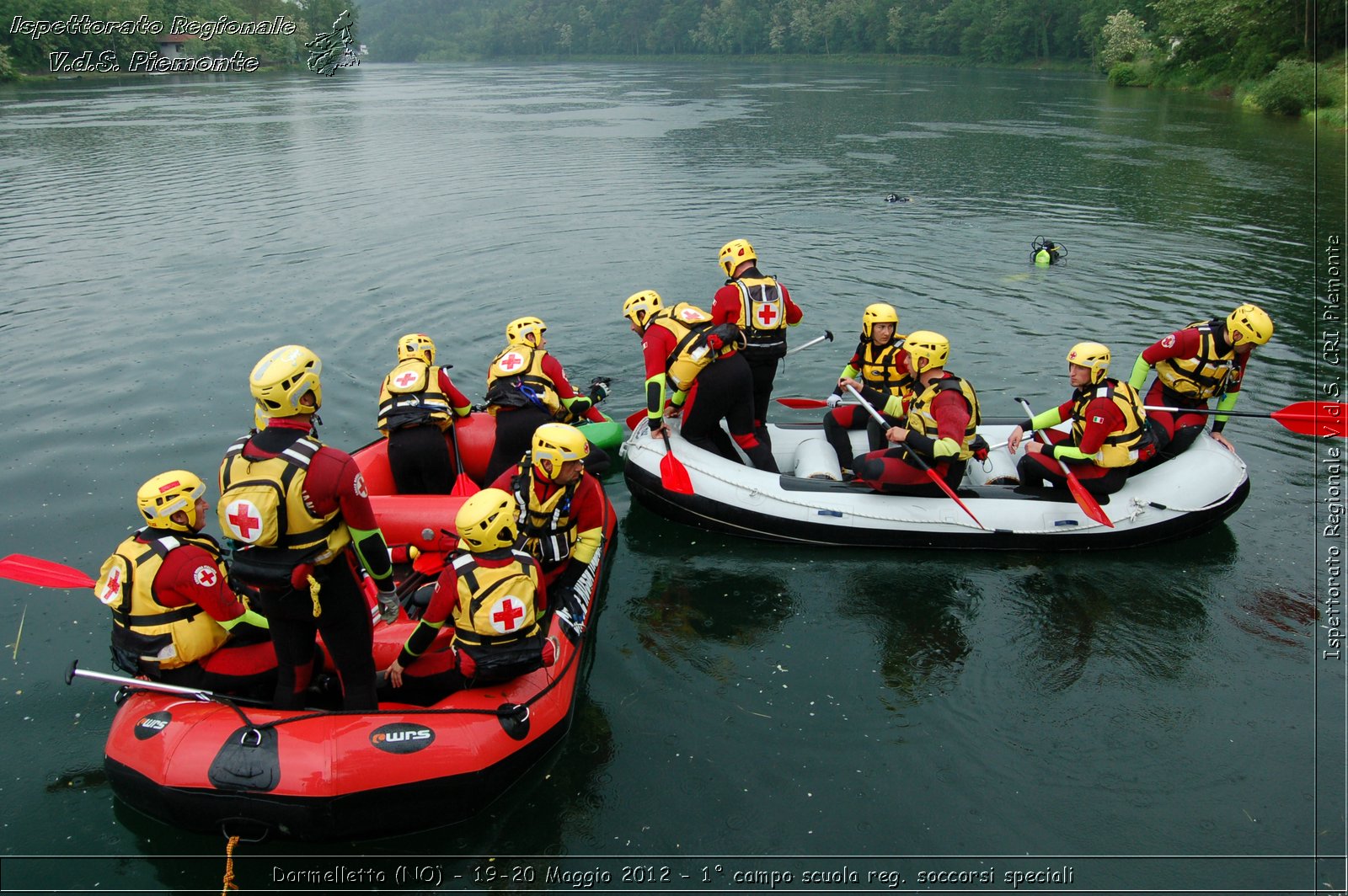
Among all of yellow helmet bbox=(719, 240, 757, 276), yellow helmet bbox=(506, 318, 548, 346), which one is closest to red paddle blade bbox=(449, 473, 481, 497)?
yellow helmet bbox=(506, 318, 548, 346)

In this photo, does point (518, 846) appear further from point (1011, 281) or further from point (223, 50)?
point (223, 50)

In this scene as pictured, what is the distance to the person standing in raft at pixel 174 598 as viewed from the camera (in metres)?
4.21

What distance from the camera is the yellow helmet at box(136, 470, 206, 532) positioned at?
420 cm

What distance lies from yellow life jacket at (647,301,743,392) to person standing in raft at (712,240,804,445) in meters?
0.26

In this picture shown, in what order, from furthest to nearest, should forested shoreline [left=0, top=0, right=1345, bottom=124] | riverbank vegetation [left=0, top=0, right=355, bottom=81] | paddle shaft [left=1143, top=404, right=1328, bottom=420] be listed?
riverbank vegetation [left=0, top=0, right=355, bottom=81] < forested shoreline [left=0, top=0, right=1345, bottom=124] < paddle shaft [left=1143, top=404, right=1328, bottom=420]

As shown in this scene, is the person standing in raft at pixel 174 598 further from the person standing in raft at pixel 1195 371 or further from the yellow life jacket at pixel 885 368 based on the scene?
the person standing in raft at pixel 1195 371

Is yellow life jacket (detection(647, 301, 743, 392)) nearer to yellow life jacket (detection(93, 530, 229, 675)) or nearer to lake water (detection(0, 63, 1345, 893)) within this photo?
lake water (detection(0, 63, 1345, 893))

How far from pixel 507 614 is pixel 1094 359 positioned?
4.47m

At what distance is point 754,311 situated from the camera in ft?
23.2

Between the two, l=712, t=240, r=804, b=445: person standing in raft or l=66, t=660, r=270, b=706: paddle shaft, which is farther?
Result: l=712, t=240, r=804, b=445: person standing in raft

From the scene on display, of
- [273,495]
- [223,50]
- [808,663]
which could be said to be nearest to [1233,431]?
[808,663]

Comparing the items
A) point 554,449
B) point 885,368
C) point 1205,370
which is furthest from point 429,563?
point 1205,370

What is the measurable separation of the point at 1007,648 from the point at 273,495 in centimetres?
445

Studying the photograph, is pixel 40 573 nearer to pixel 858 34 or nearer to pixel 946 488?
pixel 946 488
